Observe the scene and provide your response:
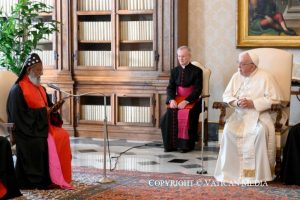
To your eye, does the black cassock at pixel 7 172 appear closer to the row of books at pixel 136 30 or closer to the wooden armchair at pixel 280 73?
the wooden armchair at pixel 280 73

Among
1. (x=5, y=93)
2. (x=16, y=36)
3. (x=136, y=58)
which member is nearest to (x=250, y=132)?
(x=5, y=93)

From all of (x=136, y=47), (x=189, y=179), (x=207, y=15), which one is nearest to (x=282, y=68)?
(x=189, y=179)

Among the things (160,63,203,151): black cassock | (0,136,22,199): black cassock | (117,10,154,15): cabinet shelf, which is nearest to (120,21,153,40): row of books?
(117,10,154,15): cabinet shelf

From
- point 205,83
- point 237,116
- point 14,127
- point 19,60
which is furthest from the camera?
point 205,83

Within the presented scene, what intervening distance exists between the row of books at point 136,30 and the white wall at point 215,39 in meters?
0.57

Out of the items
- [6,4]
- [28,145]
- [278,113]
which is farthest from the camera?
[6,4]

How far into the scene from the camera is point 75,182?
5129mm

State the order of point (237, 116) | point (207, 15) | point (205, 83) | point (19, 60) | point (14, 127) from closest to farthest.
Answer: point (14, 127), point (237, 116), point (19, 60), point (205, 83), point (207, 15)

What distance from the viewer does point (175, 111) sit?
22.5ft

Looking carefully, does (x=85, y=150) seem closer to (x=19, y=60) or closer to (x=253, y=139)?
(x=19, y=60)

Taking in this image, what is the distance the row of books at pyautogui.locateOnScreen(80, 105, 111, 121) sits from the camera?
7.93m

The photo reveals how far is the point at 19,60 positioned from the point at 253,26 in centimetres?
301

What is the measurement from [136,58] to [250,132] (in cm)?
291

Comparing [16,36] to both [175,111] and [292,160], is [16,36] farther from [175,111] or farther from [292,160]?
[292,160]
